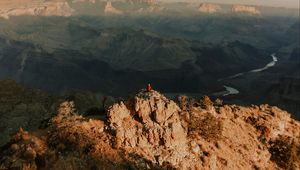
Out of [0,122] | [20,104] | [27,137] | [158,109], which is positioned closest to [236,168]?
[158,109]

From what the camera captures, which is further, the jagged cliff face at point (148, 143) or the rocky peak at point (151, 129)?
the rocky peak at point (151, 129)

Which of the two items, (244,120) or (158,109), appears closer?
(158,109)

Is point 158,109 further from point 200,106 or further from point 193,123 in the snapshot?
point 200,106

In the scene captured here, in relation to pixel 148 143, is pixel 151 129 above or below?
above

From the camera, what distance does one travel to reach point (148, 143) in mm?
48625

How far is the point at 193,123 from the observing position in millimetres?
55406

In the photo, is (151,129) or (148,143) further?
(151,129)

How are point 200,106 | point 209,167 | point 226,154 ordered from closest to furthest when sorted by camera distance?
point 209,167 → point 226,154 → point 200,106

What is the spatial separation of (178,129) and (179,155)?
2.98m

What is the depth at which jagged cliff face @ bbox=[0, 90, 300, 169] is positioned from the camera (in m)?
44.1

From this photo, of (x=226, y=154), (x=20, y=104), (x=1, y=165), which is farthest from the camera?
(x=20, y=104)

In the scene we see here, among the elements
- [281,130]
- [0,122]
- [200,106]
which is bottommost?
[0,122]

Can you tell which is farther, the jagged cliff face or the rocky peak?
the rocky peak

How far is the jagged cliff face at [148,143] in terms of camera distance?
4406cm
